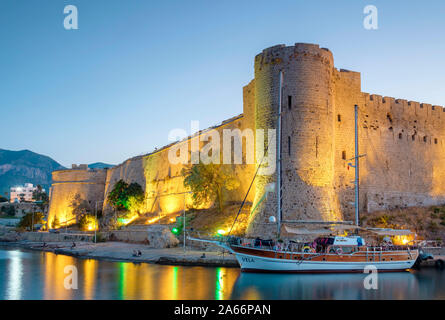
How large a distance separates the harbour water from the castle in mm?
3470

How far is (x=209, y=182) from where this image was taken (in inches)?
1075

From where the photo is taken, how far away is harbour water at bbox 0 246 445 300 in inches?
551

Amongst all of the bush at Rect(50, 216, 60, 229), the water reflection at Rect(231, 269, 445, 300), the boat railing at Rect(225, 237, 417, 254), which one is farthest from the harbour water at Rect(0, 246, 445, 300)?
the bush at Rect(50, 216, 60, 229)

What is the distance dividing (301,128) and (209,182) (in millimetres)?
8975

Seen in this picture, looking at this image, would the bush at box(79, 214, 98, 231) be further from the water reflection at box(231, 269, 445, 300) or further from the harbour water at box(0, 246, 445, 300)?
the water reflection at box(231, 269, 445, 300)

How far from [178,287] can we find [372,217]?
40.0ft

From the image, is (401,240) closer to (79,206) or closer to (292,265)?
(292,265)

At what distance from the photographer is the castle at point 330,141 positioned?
1983 cm

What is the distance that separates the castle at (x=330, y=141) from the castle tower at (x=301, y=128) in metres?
0.04

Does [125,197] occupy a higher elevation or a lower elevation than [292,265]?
higher

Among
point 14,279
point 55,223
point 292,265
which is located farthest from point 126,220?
point 292,265

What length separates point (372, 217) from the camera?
22859mm
